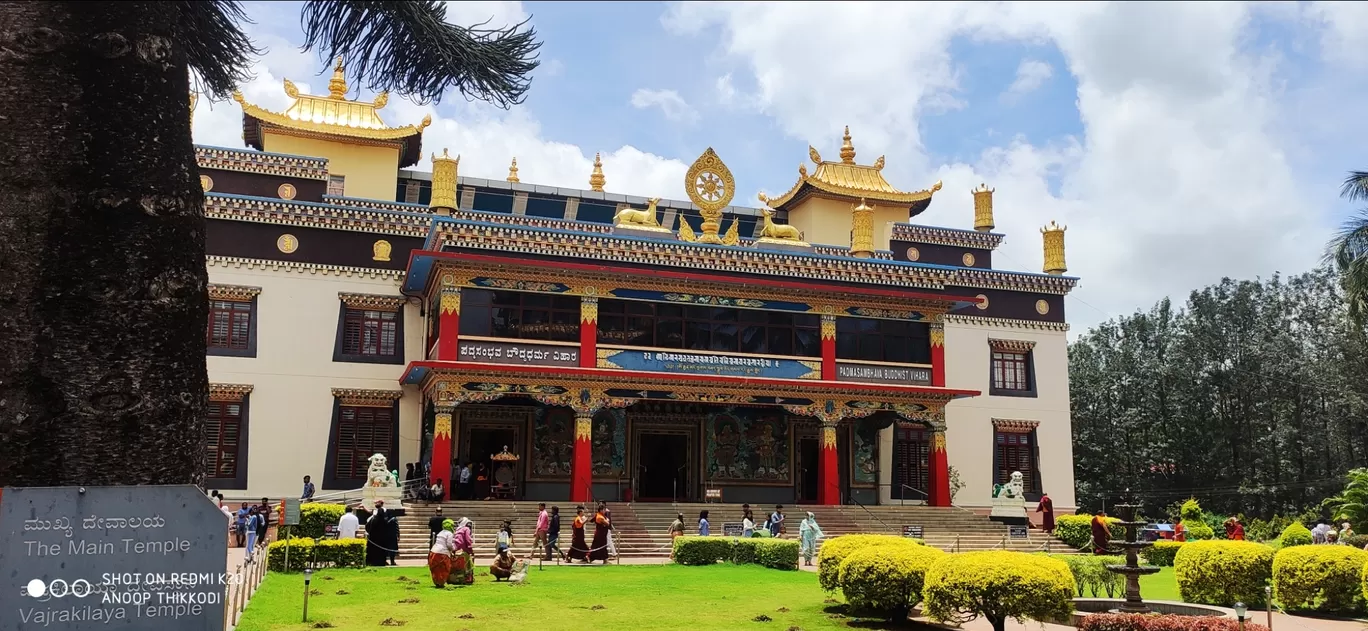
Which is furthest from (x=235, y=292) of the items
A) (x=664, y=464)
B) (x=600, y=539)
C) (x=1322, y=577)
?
(x=1322, y=577)

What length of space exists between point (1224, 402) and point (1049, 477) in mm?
19921

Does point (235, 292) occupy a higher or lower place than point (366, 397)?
higher

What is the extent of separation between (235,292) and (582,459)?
10.2 meters

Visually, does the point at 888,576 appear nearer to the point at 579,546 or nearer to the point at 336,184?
the point at 579,546

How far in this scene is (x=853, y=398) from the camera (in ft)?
95.2

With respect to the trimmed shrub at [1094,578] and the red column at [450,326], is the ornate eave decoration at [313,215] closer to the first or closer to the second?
the red column at [450,326]

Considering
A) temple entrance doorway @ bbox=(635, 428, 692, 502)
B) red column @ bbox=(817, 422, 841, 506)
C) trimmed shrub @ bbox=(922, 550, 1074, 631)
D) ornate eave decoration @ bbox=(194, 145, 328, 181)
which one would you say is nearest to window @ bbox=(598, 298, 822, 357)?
red column @ bbox=(817, 422, 841, 506)

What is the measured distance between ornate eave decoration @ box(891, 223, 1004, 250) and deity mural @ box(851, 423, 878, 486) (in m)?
8.94

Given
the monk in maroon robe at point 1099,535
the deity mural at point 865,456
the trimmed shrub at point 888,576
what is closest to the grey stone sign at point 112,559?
the trimmed shrub at point 888,576

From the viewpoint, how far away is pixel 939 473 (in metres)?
29.5

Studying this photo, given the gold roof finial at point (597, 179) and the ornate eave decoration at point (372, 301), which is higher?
the gold roof finial at point (597, 179)

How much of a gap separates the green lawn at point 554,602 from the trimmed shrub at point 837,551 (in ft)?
1.35

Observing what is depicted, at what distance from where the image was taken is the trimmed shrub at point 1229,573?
15.2 m

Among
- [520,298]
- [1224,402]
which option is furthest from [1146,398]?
[520,298]
